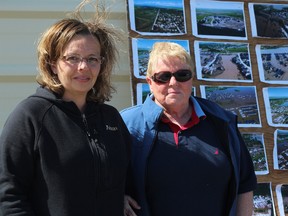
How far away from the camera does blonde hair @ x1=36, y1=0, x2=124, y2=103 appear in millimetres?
1108

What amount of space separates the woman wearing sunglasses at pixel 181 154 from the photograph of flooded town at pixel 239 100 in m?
0.49

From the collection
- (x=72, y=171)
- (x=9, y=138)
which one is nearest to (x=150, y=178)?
(x=72, y=171)

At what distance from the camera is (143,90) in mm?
1883

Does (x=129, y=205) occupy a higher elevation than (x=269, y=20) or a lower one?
lower

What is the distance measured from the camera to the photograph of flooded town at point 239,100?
77.9 inches

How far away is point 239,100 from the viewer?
79.0 inches

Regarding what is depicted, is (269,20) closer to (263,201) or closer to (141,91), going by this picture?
(141,91)

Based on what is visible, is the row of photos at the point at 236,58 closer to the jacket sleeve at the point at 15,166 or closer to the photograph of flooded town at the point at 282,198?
the photograph of flooded town at the point at 282,198

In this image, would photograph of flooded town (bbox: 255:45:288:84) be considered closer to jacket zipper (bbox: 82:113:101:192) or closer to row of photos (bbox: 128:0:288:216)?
row of photos (bbox: 128:0:288:216)

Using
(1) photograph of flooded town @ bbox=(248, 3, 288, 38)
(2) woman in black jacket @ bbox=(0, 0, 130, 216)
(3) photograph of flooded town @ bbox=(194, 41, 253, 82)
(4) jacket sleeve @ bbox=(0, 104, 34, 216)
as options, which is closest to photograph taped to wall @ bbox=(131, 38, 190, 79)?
(3) photograph of flooded town @ bbox=(194, 41, 253, 82)

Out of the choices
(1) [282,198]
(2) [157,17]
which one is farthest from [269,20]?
(1) [282,198]

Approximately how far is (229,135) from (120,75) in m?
0.68

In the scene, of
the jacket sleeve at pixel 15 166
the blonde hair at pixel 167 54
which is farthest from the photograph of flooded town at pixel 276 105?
the jacket sleeve at pixel 15 166

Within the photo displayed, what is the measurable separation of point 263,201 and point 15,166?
1296mm
